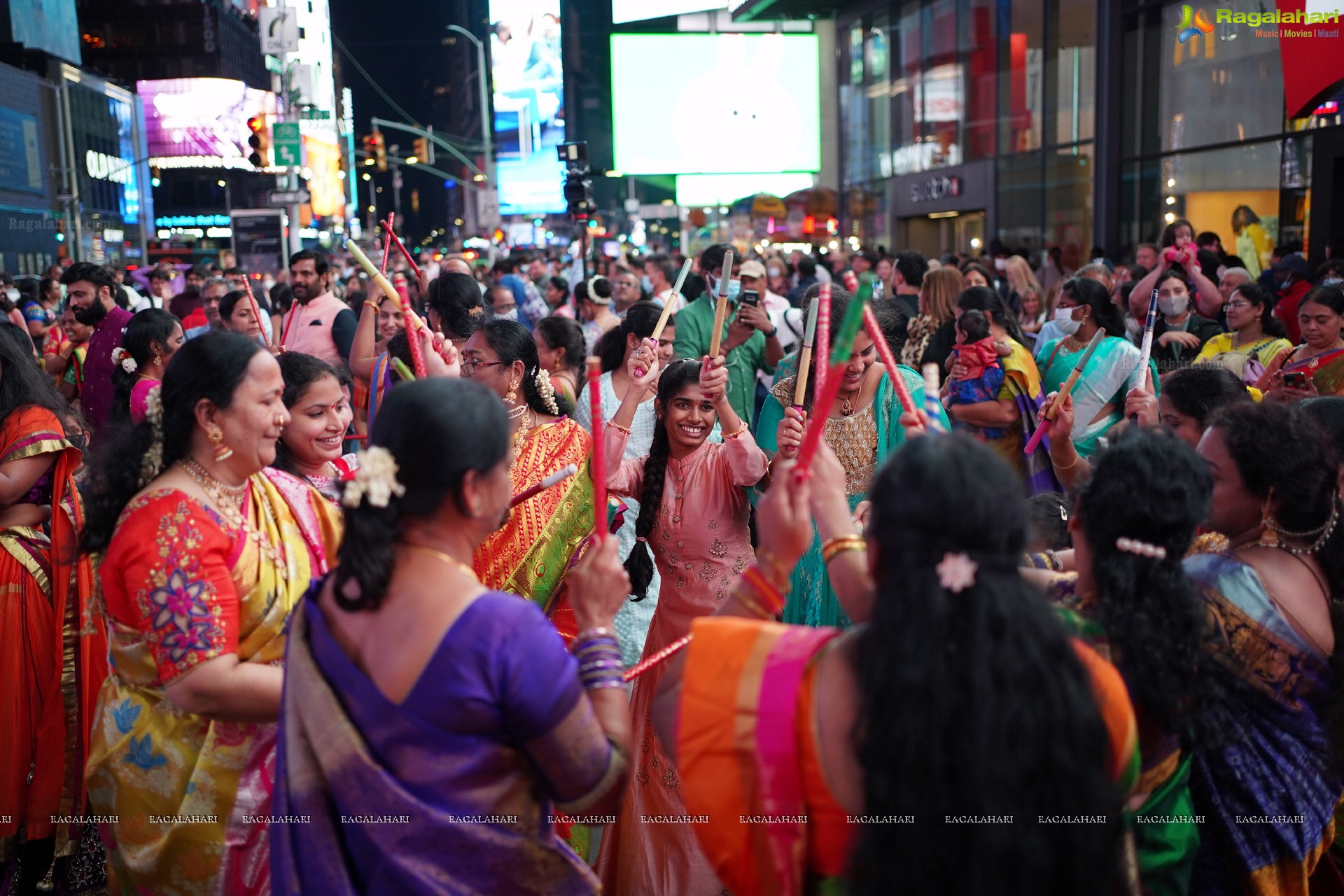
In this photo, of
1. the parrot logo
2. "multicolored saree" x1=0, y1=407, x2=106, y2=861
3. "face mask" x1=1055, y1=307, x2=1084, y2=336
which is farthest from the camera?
the parrot logo

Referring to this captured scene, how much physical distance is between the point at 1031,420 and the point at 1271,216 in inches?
297

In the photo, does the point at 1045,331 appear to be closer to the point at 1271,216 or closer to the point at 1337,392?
the point at 1337,392

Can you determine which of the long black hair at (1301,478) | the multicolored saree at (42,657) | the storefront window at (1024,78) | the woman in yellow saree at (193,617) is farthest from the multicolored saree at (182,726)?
the storefront window at (1024,78)

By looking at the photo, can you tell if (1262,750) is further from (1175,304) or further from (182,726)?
(1175,304)

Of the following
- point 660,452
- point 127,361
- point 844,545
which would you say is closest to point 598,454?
point 844,545

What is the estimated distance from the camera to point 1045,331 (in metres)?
7.15

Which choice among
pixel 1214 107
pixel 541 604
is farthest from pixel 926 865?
pixel 1214 107

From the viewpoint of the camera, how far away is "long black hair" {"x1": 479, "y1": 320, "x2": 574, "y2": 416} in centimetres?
338

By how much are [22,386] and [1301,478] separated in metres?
3.20

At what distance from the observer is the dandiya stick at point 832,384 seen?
1.58 metres

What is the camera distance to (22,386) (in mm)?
3238

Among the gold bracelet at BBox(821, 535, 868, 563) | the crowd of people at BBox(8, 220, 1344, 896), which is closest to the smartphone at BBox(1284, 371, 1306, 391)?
the crowd of people at BBox(8, 220, 1344, 896)

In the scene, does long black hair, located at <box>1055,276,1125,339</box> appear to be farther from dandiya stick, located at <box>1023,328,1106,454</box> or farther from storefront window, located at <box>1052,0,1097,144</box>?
storefront window, located at <box>1052,0,1097,144</box>

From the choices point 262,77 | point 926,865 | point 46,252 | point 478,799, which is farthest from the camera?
point 262,77
